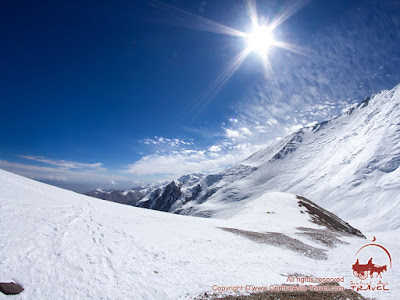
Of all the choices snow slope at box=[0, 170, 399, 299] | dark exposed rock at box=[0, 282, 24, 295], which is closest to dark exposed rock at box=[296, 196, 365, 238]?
snow slope at box=[0, 170, 399, 299]

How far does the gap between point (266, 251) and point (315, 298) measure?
22.8 feet

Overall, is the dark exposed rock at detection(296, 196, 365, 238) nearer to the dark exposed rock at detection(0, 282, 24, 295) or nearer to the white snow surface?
the white snow surface

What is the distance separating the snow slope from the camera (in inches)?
278

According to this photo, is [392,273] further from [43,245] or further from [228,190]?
[228,190]

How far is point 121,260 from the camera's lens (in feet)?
31.5

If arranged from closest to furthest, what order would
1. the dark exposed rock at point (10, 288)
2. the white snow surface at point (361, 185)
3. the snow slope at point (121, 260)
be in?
1. the dark exposed rock at point (10, 288)
2. the snow slope at point (121, 260)
3. the white snow surface at point (361, 185)

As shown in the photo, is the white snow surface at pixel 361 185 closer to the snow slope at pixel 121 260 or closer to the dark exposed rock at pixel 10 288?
the snow slope at pixel 121 260

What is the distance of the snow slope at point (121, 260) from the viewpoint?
705 cm

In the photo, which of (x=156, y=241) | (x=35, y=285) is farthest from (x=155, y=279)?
(x=156, y=241)

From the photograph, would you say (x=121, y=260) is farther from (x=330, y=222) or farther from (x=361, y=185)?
(x=361, y=185)

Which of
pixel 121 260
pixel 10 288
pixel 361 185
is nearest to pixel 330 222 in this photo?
pixel 121 260

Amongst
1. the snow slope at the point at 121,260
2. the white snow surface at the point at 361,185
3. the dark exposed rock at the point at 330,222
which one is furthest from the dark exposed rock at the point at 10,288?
the white snow surface at the point at 361,185

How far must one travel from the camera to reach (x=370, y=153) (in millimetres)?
114188

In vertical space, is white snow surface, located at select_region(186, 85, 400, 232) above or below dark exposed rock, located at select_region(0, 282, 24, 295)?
above
